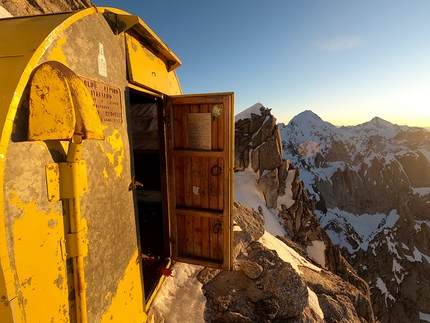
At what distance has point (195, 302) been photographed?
16.9 ft

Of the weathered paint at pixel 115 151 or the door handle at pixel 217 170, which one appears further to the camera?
the door handle at pixel 217 170

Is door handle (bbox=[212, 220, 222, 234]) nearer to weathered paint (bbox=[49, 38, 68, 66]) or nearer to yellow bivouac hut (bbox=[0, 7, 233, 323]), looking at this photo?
yellow bivouac hut (bbox=[0, 7, 233, 323])

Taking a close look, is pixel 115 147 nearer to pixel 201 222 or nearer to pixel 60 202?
pixel 60 202

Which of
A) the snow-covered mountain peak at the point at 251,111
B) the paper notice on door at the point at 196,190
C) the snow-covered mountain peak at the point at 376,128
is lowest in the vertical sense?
the paper notice on door at the point at 196,190

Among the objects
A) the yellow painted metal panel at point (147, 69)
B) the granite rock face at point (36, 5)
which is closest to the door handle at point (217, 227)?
the yellow painted metal panel at point (147, 69)

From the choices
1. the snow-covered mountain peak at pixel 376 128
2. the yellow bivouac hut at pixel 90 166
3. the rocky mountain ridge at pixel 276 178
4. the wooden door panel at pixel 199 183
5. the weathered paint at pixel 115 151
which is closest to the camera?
the yellow bivouac hut at pixel 90 166

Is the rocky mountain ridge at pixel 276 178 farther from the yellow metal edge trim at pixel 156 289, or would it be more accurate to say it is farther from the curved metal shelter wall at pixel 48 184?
the curved metal shelter wall at pixel 48 184

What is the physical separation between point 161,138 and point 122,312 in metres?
3.11

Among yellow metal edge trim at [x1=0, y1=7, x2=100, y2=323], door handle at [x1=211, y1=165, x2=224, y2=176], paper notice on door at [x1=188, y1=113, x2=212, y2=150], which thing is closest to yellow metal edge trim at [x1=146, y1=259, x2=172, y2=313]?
door handle at [x1=211, y1=165, x2=224, y2=176]

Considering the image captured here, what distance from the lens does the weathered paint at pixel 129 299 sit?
3039 millimetres

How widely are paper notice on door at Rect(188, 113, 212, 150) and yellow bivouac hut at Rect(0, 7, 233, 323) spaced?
0.07ft

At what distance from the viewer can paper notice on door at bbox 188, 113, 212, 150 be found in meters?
4.55

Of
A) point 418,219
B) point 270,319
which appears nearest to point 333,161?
point 418,219

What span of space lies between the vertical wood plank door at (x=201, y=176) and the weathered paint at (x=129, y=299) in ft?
4.97
